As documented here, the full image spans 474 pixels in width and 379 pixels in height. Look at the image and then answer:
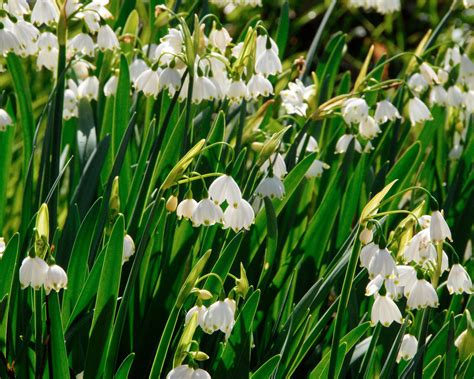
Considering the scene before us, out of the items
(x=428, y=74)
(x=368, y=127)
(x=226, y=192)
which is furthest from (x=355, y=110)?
(x=226, y=192)

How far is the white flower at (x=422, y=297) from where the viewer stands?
6.11ft

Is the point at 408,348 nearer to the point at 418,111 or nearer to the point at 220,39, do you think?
the point at 418,111

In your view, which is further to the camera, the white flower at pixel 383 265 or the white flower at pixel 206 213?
the white flower at pixel 206 213

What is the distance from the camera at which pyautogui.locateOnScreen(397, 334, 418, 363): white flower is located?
2.08 meters

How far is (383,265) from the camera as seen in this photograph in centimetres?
178

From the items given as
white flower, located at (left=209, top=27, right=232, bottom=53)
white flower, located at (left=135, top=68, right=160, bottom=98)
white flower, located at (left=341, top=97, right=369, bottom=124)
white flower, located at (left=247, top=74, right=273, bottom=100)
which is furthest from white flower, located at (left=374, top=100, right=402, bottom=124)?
white flower, located at (left=135, top=68, right=160, bottom=98)

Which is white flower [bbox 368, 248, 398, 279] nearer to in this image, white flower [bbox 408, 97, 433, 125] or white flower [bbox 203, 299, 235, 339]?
Result: white flower [bbox 203, 299, 235, 339]

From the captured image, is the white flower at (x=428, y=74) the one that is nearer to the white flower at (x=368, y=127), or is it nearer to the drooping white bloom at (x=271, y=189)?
the white flower at (x=368, y=127)

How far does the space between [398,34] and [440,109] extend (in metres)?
3.39

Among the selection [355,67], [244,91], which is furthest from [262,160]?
[355,67]

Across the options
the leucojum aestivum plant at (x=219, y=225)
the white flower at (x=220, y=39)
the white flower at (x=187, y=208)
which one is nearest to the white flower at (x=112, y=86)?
the leucojum aestivum plant at (x=219, y=225)

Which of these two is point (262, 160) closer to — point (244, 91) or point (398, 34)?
point (244, 91)

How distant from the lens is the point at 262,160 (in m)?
2.16

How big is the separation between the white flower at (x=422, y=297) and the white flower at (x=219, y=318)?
0.39 meters
